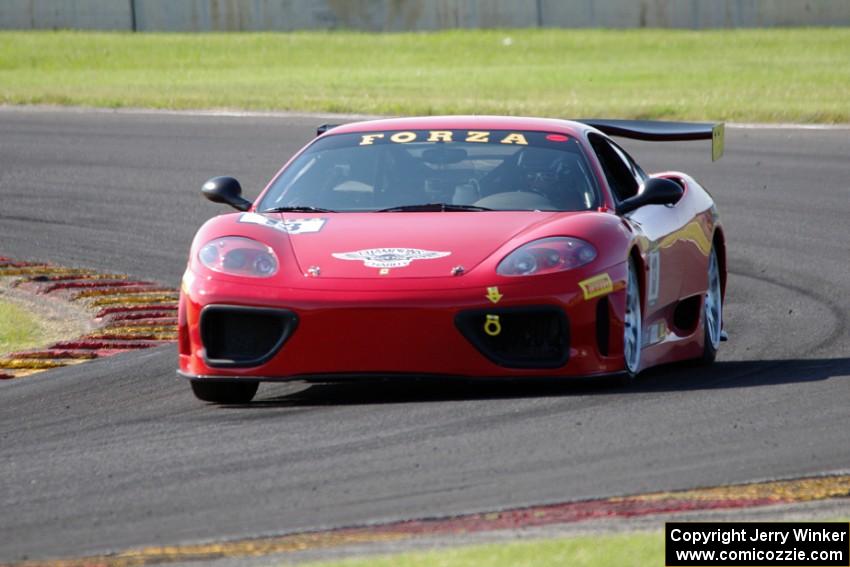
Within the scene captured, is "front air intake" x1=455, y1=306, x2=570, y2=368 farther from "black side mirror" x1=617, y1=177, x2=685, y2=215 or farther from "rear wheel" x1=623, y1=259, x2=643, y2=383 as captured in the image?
"black side mirror" x1=617, y1=177, x2=685, y2=215

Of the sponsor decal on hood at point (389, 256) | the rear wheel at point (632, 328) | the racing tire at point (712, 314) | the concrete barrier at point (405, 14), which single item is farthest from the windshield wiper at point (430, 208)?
the concrete barrier at point (405, 14)

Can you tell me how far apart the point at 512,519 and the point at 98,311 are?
19.6ft

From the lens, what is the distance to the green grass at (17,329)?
9482 mm

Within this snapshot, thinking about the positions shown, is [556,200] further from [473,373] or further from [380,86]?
[380,86]

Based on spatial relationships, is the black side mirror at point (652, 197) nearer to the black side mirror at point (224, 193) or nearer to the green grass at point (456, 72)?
the black side mirror at point (224, 193)

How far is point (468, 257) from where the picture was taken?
22.8ft

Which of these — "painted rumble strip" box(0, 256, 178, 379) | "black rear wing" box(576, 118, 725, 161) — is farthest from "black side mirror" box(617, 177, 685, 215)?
"painted rumble strip" box(0, 256, 178, 379)

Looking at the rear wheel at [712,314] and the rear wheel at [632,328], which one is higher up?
the rear wheel at [632,328]

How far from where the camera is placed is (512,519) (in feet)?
15.9

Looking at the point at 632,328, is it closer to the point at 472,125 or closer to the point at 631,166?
the point at 472,125

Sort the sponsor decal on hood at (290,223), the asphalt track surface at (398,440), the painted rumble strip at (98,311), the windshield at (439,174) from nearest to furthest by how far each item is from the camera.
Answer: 1. the asphalt track surface at (398,440)
2. the sponsor decal on hood at (290,223)
3. the windshield at (439,174)
4. the painted rumble strip at (98,311)

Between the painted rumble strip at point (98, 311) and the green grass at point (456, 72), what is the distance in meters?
10.4

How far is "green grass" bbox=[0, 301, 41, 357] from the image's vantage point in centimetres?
948

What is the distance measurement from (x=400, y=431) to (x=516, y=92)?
20.4 metres
